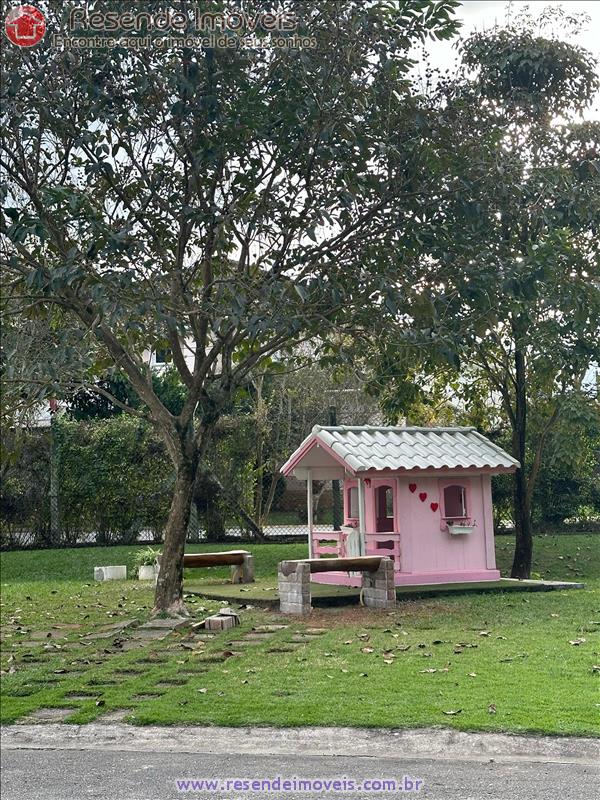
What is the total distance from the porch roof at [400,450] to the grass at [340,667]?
7.01ft

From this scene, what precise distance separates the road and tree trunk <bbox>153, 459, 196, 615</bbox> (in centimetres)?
595

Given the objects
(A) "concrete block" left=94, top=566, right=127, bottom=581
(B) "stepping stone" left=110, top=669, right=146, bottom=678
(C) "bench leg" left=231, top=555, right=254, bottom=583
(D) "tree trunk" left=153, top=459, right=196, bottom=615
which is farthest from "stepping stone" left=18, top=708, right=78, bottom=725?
(A) "concrete block" left=94, top=566, right=127, bottom=581

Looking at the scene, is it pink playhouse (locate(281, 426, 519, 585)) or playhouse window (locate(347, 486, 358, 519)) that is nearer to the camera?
pink playhouse (locate(281, 426, 519, 585))

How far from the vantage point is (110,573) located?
18844 mm

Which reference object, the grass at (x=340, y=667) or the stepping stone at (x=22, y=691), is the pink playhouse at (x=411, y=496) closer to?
the grass at (x=340, y=667)

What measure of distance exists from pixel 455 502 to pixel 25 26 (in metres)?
9.84

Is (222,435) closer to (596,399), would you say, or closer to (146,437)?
(146,437)

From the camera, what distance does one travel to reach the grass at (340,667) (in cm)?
741

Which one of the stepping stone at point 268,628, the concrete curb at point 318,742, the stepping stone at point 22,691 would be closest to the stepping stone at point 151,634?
the stepping stone at point 268,628

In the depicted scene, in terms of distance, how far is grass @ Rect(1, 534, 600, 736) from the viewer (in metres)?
7.41

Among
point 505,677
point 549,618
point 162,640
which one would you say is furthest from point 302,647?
point 549,618

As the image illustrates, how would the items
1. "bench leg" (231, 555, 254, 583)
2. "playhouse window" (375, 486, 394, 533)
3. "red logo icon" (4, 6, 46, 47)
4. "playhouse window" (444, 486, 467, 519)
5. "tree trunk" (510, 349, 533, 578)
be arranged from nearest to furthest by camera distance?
"red logo icon" (4, 6, 46, 47) < "playhouse window" (375, 486, 394, 533) < "playhouse window" (444, 486, 467, 519) < "bench leg" (231, 555, 254, 583) < "tree trunk" (510, 349, 533, 578)

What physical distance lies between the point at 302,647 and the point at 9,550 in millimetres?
14128

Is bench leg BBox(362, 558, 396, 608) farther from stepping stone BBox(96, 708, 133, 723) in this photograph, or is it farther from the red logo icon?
the red logo icon
